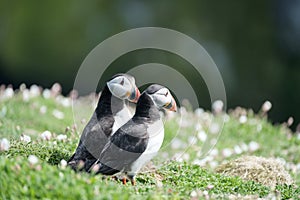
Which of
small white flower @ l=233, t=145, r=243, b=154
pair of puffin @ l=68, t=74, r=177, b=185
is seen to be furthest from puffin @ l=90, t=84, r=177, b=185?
small white flower @ l=233, t=145, r=243, b=154

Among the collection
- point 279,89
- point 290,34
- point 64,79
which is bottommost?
point 64,79

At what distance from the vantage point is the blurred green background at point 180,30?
1841cm

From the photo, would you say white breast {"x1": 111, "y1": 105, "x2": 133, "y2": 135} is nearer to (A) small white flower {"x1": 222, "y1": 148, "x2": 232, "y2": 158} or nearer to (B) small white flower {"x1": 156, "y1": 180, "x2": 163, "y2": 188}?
(B) small white flower {"x1": 156, "y1": 180, "x2": 163, "y2": 188}

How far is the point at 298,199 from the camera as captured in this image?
6719 mm

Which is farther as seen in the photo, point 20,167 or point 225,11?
point 225,11

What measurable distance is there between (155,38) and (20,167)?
43.2 feet

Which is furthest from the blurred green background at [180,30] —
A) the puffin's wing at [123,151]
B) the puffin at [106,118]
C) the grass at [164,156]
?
the puffin's wing at [123,151]

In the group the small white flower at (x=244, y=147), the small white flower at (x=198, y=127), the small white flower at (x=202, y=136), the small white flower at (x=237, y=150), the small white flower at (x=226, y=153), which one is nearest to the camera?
the small white flower at (x=226, y=153)

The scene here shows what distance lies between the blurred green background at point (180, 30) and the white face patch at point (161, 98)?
1086 cm

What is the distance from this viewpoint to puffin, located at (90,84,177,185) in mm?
6355

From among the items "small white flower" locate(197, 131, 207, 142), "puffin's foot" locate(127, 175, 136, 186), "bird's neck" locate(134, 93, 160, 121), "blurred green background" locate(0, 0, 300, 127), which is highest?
"blurred green background" locate(0, 0, 300, 127)

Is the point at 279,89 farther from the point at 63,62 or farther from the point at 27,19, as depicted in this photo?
the point at 27,19

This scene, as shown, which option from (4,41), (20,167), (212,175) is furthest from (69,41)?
(20,167)

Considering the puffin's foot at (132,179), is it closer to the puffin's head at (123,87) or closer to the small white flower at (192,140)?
the puffin's head at (123,87)
